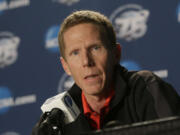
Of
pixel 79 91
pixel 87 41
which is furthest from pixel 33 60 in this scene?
pixel 87 41

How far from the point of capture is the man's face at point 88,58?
1394 millimetres

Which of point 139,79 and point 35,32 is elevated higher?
point 35,32

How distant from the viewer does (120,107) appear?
1.47 m

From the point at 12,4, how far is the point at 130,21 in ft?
3.12

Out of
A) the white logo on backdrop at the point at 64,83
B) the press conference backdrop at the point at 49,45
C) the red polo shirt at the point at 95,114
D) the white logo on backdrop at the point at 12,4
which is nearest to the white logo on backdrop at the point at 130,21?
the press conference backdrop at the point at 49,45

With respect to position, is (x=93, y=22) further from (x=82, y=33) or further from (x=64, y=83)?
(x=64, y=83)

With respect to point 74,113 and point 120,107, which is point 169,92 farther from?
point 74,113

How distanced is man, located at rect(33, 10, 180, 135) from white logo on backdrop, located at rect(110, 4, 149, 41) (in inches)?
37.6

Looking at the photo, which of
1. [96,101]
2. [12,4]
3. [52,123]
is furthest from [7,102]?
[52,123]

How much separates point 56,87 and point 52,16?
0.52 metres

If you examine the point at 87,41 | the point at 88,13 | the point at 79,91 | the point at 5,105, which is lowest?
the point at 5,105

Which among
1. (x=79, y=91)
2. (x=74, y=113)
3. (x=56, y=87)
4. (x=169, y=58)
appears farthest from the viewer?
(x=56, y=87)

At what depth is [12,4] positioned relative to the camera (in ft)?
9.45

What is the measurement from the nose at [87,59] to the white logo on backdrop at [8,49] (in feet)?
5.04
